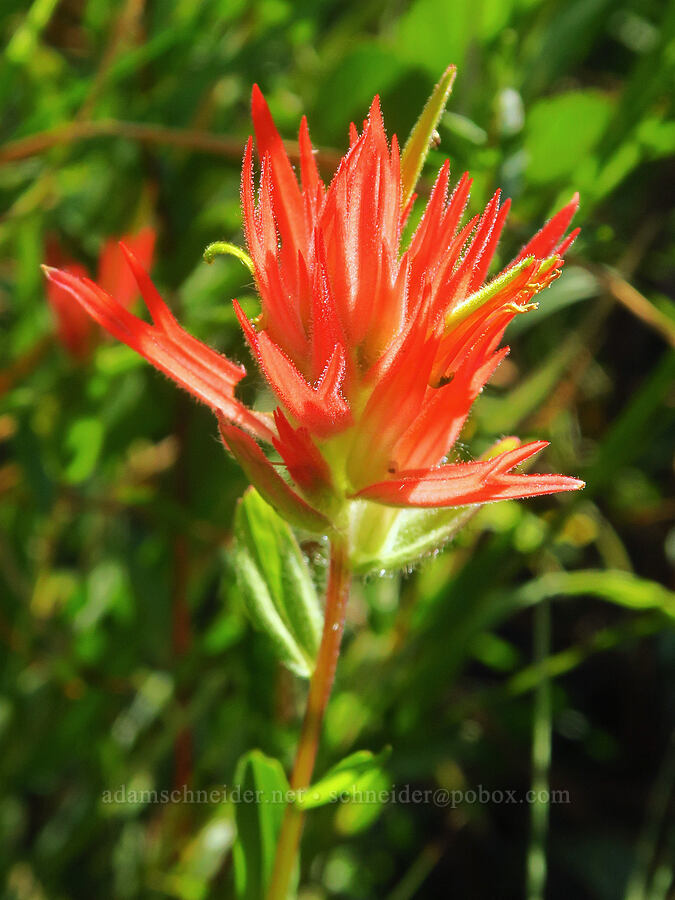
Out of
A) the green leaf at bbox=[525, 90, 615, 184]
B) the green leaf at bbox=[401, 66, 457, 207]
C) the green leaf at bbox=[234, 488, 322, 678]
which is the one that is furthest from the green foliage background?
the green leaf at bbox=[401, 66, 457, 207]

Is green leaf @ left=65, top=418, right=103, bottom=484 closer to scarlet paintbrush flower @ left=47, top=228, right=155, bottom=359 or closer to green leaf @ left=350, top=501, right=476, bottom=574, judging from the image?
scarlet paintbrush flower @ left=47, top=228, right=155, bottom=359

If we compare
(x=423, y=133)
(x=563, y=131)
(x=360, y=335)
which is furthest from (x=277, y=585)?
(x=563, y=131)

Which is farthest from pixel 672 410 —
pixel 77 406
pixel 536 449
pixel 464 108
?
pixel 77 406

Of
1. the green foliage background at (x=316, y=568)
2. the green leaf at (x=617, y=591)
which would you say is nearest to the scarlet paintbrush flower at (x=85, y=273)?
the green foliage background at (x=316, y=568)

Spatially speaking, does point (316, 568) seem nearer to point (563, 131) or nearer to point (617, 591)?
point (617, 591)

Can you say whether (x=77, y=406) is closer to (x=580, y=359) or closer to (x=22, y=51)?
(x=22, y=51)

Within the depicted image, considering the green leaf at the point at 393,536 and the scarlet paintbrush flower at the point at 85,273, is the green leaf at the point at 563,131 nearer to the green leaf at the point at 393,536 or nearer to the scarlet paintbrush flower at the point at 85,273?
the scarlet paintbrush flower at the point at 85,273
